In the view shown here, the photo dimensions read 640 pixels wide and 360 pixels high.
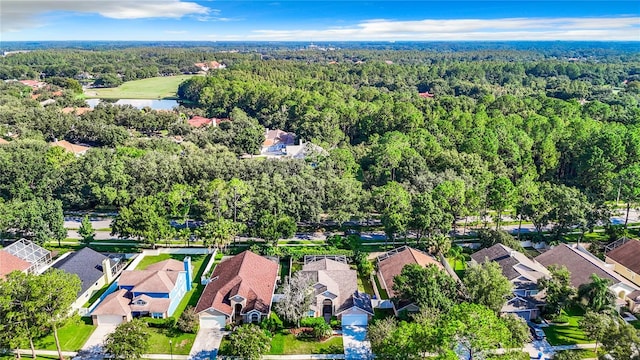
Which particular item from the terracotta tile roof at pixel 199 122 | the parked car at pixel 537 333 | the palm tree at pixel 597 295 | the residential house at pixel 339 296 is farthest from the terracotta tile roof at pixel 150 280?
the terracotta tile roof at pixel 199 122

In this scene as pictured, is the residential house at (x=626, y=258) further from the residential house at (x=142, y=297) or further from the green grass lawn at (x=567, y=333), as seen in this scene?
the residential house at (x=142, y=297)

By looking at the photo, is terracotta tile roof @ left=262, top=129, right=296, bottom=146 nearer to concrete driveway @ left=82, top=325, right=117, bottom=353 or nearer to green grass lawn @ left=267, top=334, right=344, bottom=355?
concrete driveway @ left=82, top=325, right=117, bottom=353

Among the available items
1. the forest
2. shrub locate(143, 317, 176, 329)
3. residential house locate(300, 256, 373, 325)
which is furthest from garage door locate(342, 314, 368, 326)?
shrub locate(143, 317, 176, 329)

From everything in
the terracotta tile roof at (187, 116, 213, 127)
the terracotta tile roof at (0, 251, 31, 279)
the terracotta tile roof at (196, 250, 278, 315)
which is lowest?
the terracotta tile roof at (196, 250, 278, 315)

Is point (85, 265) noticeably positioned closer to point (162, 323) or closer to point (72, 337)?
point (72, 337)

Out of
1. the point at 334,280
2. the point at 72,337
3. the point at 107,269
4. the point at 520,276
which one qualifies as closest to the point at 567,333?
the point at 520,276

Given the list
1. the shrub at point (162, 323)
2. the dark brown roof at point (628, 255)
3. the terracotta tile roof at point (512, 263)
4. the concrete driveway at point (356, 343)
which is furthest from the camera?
the dark brown roof at point (628, 255)
